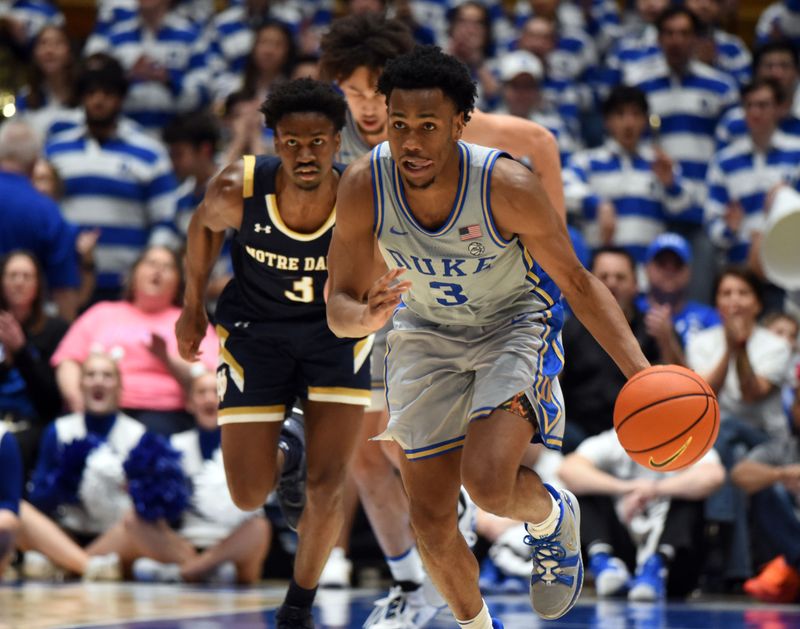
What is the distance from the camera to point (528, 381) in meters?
4.24

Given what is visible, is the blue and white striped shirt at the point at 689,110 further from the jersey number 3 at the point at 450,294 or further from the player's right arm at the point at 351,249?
the player's right arm at the point at 351,249

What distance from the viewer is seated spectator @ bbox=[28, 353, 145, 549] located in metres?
7.84

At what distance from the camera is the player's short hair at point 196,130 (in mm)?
9312

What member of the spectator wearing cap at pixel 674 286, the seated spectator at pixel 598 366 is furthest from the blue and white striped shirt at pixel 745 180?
the seated spectator at pixel 598 366

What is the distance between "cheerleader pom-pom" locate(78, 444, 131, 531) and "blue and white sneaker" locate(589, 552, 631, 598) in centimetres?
271

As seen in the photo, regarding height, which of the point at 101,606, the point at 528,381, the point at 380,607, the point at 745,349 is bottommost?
the point at 101,606

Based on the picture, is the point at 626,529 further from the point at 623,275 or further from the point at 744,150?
the point at 744,150

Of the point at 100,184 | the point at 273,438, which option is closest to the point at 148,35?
the point at 100,184

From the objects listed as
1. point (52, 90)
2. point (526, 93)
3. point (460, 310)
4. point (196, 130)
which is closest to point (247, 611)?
point (460, 310)

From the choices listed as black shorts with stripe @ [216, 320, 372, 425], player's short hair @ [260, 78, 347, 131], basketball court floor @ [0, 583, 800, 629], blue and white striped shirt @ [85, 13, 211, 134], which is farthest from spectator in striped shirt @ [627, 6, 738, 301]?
player's short hair @ [260, 78, 347, 131]

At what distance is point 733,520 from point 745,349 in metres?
0.95

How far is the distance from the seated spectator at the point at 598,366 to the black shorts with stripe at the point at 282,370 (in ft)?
9.17

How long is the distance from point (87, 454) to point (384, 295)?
439 cm

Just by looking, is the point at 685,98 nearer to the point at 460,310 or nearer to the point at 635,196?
the point at 635,196
